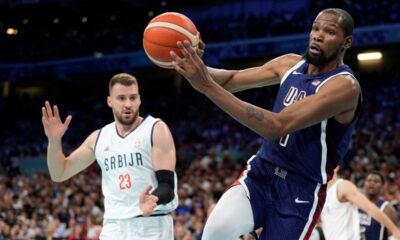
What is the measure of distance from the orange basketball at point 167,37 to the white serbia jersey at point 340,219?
3793 mm

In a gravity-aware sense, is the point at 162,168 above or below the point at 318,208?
above

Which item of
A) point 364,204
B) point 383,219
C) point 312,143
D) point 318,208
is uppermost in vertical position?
point 312,143

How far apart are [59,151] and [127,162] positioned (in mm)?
608

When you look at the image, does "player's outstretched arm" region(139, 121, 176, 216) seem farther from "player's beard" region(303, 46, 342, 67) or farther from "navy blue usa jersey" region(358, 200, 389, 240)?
"navy blue usa jersey" region(358, 200, 389, 240)

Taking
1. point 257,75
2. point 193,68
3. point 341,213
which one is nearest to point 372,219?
point 341,213

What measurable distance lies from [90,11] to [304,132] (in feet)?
93.2

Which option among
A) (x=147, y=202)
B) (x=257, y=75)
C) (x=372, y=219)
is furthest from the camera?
(x=372, y=219)

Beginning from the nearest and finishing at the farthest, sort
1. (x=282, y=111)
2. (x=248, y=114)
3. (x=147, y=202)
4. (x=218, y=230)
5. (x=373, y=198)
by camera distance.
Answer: (x=248, y=114) → (x=282, y=111) → (x=218, y=230) → (x=147, y=202) → (x=373, y=198)

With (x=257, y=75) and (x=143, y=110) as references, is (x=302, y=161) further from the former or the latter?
(x=143, y=110)

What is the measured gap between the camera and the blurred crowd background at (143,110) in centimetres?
1459

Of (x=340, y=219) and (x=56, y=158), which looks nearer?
(x=56, y=158)

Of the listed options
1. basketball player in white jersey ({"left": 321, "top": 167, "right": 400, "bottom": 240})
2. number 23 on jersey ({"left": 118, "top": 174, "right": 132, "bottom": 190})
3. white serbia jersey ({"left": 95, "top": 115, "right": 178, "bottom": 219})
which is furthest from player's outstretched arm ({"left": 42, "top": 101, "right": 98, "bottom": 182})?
basketball player in white jersey ({"left": 321, "top": 167, "right": 400, "bottom": 240})

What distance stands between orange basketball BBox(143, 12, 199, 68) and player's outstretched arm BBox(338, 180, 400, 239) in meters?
3.56

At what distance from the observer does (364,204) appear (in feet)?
22.8
